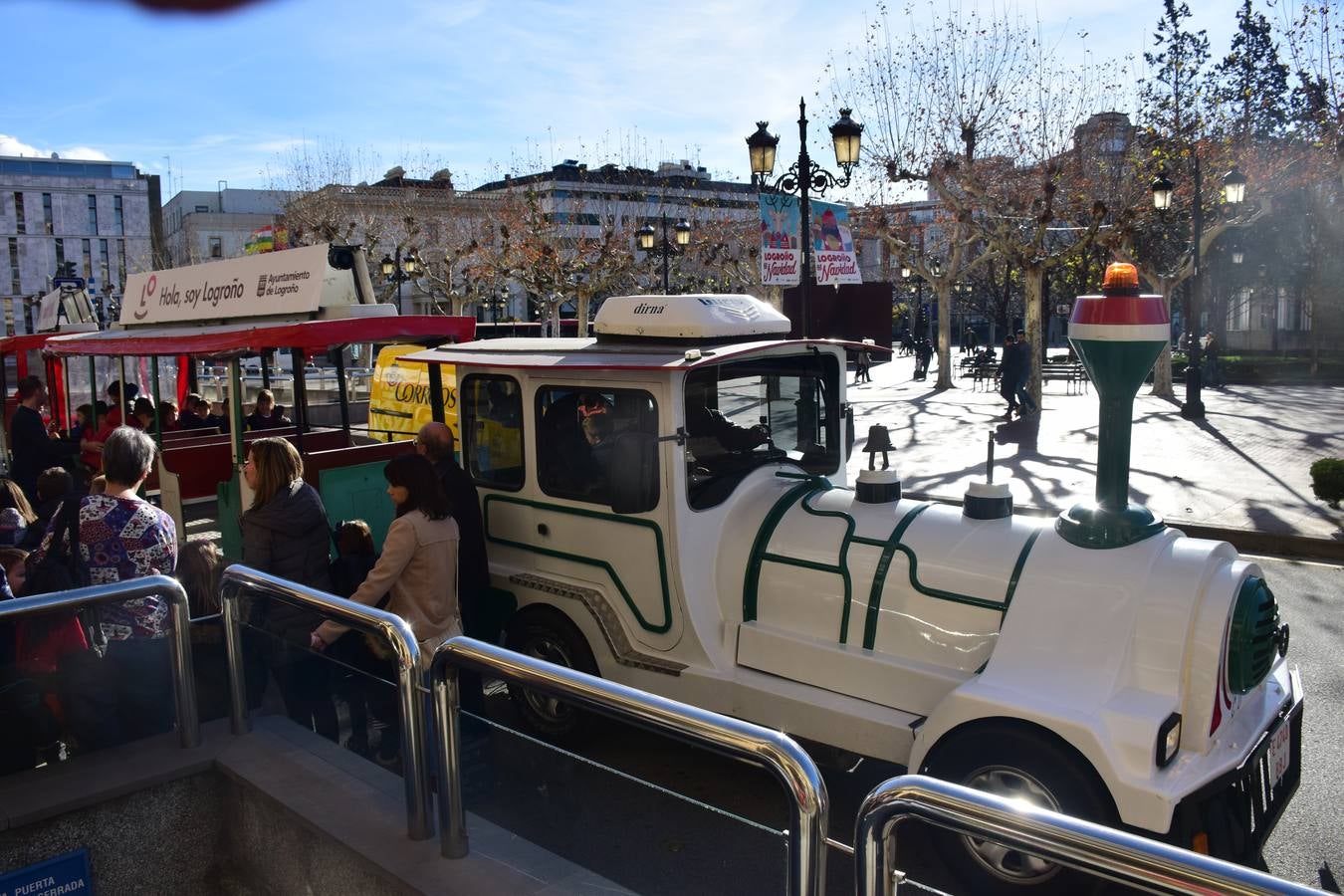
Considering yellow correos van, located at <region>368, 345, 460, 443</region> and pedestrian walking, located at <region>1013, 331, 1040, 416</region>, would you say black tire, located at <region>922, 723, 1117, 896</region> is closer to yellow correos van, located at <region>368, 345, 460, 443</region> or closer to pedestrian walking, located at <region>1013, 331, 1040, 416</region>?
yellow correos van, located at <region>368, 345, 460, 443</region>

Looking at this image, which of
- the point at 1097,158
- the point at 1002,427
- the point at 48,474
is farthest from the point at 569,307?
the point at 48,474

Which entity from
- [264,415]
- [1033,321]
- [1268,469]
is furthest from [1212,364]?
[264,415]

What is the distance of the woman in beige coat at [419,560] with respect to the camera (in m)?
4.91

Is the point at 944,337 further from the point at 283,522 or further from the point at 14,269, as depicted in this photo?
the point at 14,269

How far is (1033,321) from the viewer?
23578 mm

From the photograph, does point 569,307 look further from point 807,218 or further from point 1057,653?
point 1057,653

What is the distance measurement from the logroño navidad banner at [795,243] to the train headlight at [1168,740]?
1040cm

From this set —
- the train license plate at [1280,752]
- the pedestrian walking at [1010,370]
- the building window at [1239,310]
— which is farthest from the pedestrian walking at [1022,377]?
the building window at [1239,310]

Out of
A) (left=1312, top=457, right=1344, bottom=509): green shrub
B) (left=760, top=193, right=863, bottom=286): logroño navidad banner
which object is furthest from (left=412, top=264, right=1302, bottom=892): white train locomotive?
(left=760, top=193, right=863, bottom=286): logroño navidad banner

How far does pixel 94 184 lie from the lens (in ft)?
353

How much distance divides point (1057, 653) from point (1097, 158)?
35767 millimetres

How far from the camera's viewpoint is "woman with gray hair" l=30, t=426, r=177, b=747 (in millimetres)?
3900

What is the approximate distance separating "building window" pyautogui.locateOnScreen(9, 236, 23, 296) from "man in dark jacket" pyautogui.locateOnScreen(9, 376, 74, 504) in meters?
113

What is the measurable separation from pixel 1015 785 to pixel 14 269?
410 ft
